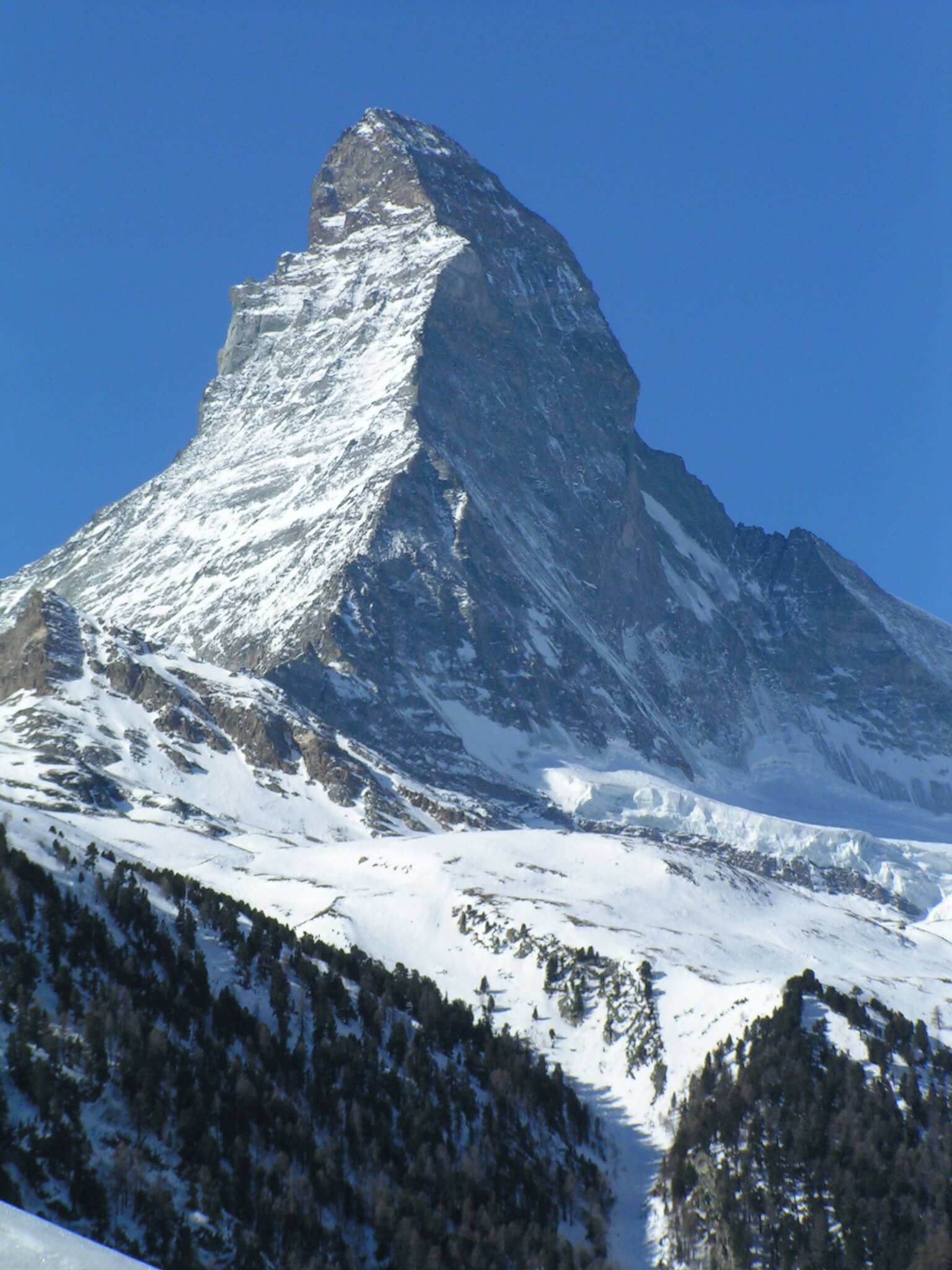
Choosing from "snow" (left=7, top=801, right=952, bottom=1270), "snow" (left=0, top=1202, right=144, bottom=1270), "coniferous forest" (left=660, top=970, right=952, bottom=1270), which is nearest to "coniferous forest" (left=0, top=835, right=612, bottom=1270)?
"snow" (left=7, top=801, right=952, bottom=1270)

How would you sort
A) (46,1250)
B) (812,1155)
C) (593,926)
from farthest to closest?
(593,926)
(812,1155)
(46,1250)

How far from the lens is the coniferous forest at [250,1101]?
64331 mm

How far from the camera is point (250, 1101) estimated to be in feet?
252

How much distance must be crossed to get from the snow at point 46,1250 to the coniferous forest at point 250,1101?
1458 inches

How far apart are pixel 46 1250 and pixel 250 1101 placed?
57.3 m

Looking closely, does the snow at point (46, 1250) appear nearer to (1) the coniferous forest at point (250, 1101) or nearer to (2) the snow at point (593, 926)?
(1) the coniferous forest at point (250, 1101)

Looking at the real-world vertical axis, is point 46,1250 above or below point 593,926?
below

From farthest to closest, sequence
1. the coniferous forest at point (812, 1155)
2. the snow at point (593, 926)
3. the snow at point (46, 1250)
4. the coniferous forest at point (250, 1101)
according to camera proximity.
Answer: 1. the snow at point (593, 926)
2. the coniferous forest at point (812, 1155)
3. the coniferous forest at point (250, 1101)
4. the snow at point (46, 1250)

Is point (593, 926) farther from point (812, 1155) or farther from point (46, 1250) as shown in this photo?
point (46, 1250)

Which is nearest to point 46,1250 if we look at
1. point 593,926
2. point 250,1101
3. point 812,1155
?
point 250,1101

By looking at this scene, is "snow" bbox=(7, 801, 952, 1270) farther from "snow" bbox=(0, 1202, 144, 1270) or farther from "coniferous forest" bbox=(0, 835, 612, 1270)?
"snow" bbox=(0, 1202, 144, 1270)

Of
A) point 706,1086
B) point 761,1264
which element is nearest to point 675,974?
point 706,1086

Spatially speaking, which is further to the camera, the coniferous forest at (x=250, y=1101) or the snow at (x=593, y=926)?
the snow at (x=593, y=926)

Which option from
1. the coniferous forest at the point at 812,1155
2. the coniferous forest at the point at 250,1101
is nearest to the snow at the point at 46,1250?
the coniferous forest at the point at 250,1101
